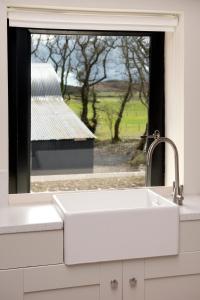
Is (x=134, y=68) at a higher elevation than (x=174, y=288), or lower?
higher

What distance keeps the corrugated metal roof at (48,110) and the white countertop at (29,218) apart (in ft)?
1.54

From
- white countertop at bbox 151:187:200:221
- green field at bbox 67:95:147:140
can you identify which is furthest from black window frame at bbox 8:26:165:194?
white countertop at bbox 151:187:200:221

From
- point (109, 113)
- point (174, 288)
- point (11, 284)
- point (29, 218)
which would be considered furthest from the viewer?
point (109, 113)

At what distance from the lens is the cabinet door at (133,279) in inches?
96.3

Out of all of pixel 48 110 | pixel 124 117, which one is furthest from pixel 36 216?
pixel 124 117

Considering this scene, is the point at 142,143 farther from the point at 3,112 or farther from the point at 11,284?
the point at 11,284

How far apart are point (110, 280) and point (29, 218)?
52cm

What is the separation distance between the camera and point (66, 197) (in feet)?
9.07

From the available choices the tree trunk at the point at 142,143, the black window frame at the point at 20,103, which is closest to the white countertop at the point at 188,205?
the tree trunk at the point at 142,143

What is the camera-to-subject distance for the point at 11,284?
230cm

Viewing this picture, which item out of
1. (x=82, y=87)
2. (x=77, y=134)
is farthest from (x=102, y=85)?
(x=77, y=134)

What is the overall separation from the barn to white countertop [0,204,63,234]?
1.10 ft

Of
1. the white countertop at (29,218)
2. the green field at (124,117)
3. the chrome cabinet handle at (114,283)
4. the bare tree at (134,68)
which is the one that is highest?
the bare tree at (134,68)

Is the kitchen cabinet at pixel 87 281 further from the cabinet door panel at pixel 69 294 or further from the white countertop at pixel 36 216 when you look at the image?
the white countertop at pixel 36 216
